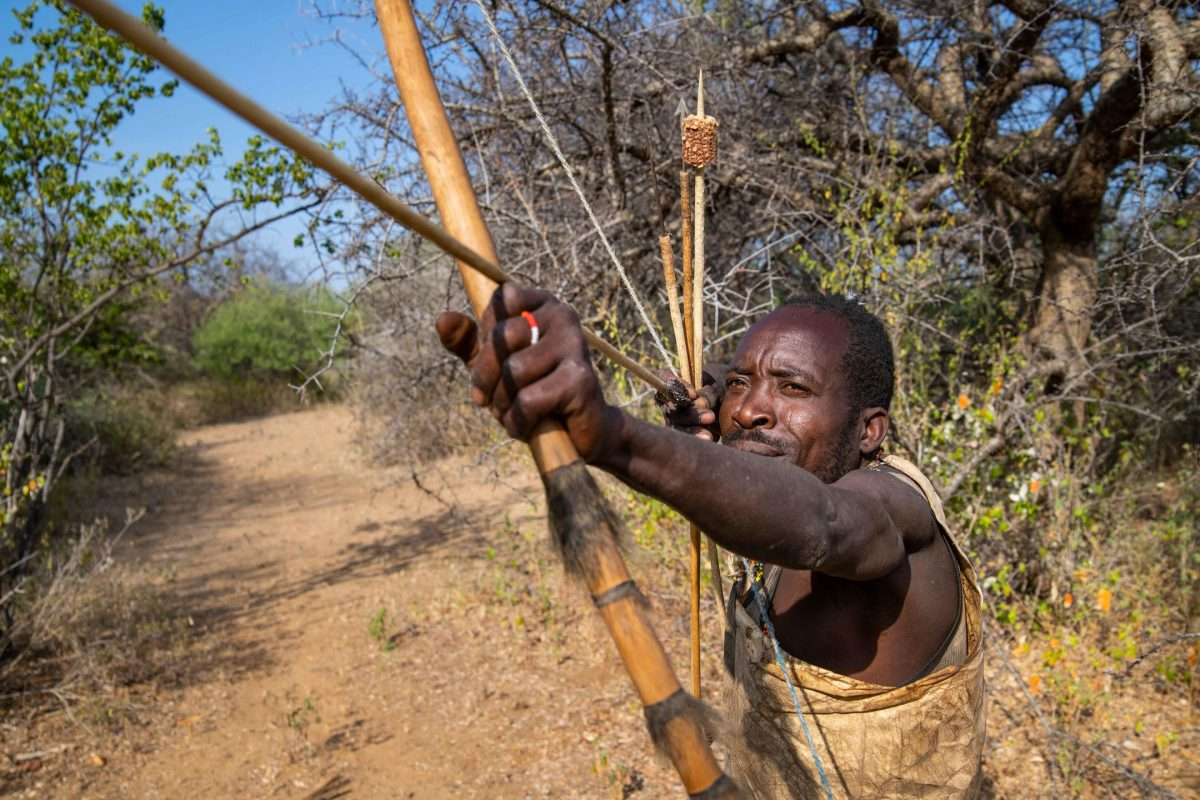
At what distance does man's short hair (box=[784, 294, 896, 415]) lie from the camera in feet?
5.88

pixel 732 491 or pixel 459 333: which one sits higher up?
pixel 459 333

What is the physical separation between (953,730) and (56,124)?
5659mm

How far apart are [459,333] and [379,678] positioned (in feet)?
14.8

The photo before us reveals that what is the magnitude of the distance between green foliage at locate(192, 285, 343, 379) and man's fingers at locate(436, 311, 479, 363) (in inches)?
735

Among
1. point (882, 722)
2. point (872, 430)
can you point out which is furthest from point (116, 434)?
point (882, 722)

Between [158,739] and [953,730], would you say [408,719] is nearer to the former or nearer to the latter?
[158,739]

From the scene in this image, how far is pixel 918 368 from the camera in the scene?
4.89m

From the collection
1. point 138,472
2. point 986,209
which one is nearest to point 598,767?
point 986,209

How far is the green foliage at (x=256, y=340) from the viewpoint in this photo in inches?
758

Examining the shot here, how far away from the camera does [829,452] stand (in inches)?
68.7

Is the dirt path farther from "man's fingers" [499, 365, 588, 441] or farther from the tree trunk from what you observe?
the tree trunk

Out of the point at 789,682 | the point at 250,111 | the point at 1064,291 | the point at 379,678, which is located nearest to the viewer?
the point at 250,111

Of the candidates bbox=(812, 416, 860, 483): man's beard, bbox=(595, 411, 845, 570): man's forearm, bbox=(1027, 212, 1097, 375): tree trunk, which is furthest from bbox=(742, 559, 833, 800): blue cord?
bbox=(1027, 212, 1097, 375): tree trunk

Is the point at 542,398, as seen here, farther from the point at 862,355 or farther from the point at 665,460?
the point at 862,355
